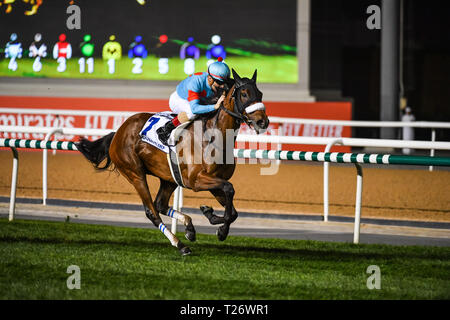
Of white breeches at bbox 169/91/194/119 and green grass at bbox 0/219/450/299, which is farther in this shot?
white breeches at bbox 169/91/194/119

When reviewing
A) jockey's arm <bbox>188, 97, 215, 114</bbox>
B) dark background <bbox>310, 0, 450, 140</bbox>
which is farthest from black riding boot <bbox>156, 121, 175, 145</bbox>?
dark background <bbox>310, 0, 450, 140</bbox>

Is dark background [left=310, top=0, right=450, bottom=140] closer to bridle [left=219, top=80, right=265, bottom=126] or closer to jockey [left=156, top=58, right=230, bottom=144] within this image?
jockey [left=156, top=58, right=230, bottom=144]

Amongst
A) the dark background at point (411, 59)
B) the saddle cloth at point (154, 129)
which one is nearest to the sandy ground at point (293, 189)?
the saddle cloth at point (154, 129)

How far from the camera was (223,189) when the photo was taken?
5.95m

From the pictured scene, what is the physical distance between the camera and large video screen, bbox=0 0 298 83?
17359 mm

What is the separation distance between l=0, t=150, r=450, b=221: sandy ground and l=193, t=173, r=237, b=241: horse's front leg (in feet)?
8.20

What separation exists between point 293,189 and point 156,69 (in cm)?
→ 765

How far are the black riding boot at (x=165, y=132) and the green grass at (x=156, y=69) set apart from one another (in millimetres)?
10645

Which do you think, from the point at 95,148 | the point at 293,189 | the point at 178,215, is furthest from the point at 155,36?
the point at 178,215

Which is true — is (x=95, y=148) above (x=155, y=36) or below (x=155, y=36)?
below

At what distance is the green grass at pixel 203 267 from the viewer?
5008mm

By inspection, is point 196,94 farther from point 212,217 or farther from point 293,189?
point 293,189

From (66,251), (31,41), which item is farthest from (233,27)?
(66,251)
